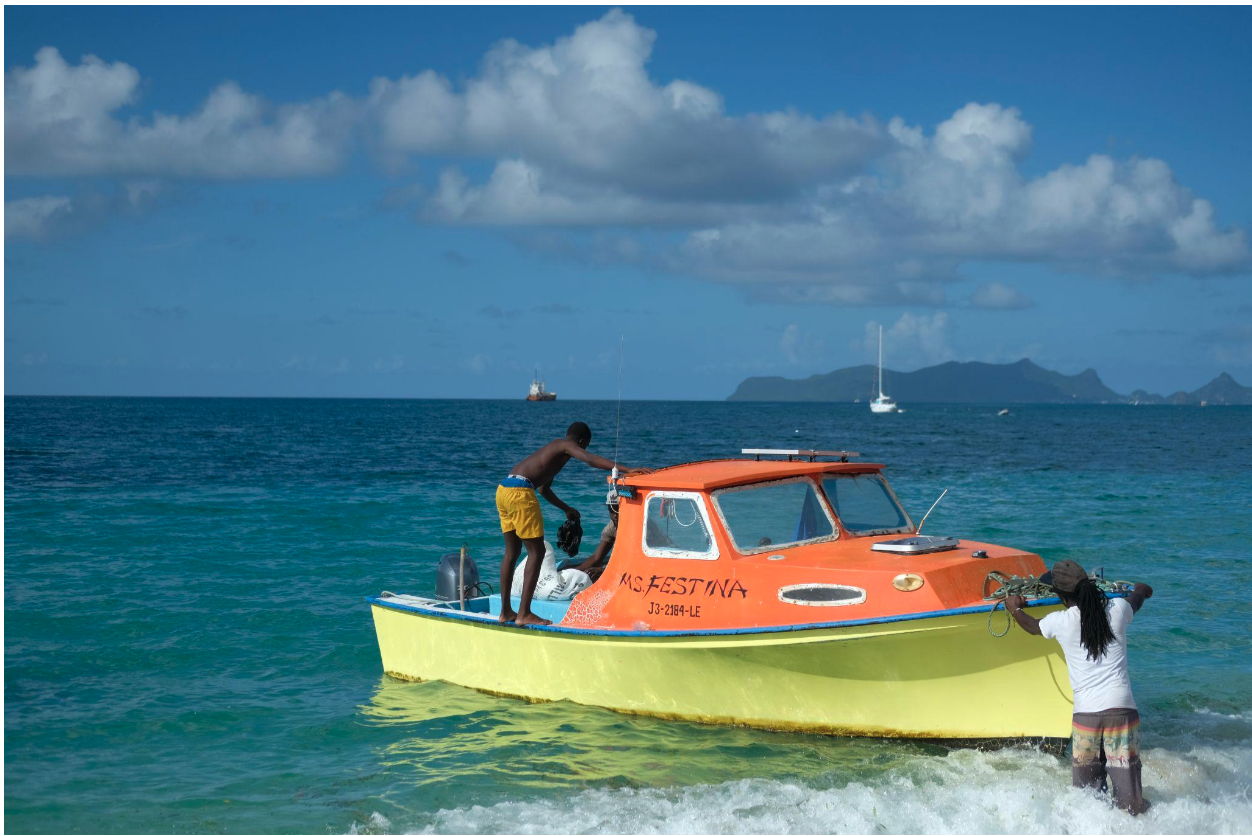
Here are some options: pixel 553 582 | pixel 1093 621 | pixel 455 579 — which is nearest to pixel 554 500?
pixel 553 582

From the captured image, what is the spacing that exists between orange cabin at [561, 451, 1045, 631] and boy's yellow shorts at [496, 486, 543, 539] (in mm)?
834

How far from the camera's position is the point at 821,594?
893 centimetres

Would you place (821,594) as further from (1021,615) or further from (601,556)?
(601,556)

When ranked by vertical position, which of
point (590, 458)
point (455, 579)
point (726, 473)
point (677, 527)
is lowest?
point (455, 579)

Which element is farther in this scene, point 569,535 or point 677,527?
point 569,535

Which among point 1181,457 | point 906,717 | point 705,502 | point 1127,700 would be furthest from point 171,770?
point 1181,457

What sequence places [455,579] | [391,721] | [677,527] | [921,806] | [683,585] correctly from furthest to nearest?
[455,579]
[391,721]
[677,527]
[683,585]
[921,806]

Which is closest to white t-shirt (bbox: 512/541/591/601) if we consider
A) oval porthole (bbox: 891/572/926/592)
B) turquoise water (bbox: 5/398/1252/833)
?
turquoise water (bbox: 5/398/1252/833)

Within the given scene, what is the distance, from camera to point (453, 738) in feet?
32.4

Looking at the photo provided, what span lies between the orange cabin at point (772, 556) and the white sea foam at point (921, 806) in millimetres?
1286

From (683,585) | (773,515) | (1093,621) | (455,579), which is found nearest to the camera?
(1093,621)

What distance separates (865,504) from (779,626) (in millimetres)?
2305

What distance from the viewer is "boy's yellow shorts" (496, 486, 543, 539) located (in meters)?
10.5

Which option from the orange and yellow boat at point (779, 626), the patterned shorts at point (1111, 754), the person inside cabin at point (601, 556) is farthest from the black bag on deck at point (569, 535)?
the patterned shorts at point (1111, 754)
